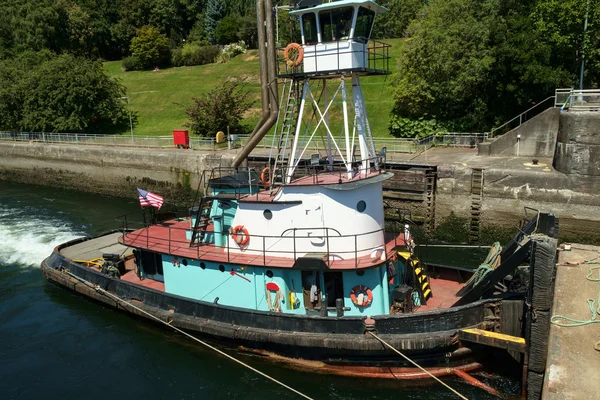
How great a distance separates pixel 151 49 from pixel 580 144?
5495 cm

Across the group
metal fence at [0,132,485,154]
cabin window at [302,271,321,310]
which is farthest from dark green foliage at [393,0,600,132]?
cabin window at [302,271,321,310]

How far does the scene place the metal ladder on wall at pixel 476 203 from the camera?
20.5m

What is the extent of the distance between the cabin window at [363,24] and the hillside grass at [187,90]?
20.7 m

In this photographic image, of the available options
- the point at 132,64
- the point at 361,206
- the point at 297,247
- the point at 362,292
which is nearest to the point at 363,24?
the point at 361,206

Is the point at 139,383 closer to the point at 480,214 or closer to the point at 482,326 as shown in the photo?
the point at 482,326

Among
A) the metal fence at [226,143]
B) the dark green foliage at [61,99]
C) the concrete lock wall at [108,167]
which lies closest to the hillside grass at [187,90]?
the dark green foliage at [61,99]

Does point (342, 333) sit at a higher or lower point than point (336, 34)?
lower

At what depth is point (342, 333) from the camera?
10.8m

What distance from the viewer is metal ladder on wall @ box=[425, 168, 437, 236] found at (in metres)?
21.5

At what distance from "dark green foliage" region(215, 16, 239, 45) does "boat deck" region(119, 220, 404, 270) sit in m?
54.7

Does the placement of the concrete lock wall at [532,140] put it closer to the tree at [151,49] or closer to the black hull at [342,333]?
the black hull at [342,333]

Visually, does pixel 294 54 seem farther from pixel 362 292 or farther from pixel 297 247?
pixel 362 292

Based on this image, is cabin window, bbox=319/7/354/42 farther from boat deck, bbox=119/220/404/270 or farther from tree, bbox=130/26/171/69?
tree, bbox=130/26/171/69

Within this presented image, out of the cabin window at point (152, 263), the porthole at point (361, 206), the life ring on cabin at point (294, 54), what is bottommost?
the cabin window at point (152, 263)
